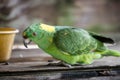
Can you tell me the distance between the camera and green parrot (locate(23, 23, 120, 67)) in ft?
2.38

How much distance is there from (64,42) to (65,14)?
22.7 inches

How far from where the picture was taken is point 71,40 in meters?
0.73

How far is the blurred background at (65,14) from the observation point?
4.11 feet

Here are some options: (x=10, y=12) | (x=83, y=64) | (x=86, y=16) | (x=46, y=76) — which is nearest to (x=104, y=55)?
(x=83, y=64)

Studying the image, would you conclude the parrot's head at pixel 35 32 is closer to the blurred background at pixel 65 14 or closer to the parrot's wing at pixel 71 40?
the parrot's wing at pixel 71 40

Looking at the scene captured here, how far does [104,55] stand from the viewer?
82 centimetres

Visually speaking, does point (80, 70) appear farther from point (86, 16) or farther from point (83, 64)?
point (86, 16)

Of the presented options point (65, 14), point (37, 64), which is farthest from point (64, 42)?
point (65, 14)

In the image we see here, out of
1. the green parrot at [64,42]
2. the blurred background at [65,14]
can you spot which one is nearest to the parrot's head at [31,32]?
the green parrot at [64,42]

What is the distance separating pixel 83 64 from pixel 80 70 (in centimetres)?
4

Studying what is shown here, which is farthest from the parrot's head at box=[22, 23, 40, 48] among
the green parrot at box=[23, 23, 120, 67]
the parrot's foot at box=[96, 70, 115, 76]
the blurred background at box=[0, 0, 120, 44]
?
the blurred background at box=[0, 0, 120, 44]

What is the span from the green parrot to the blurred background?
0.51 meters

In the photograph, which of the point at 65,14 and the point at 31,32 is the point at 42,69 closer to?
the point at 31,32

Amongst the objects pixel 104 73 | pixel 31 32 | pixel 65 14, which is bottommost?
pixel 104 73
